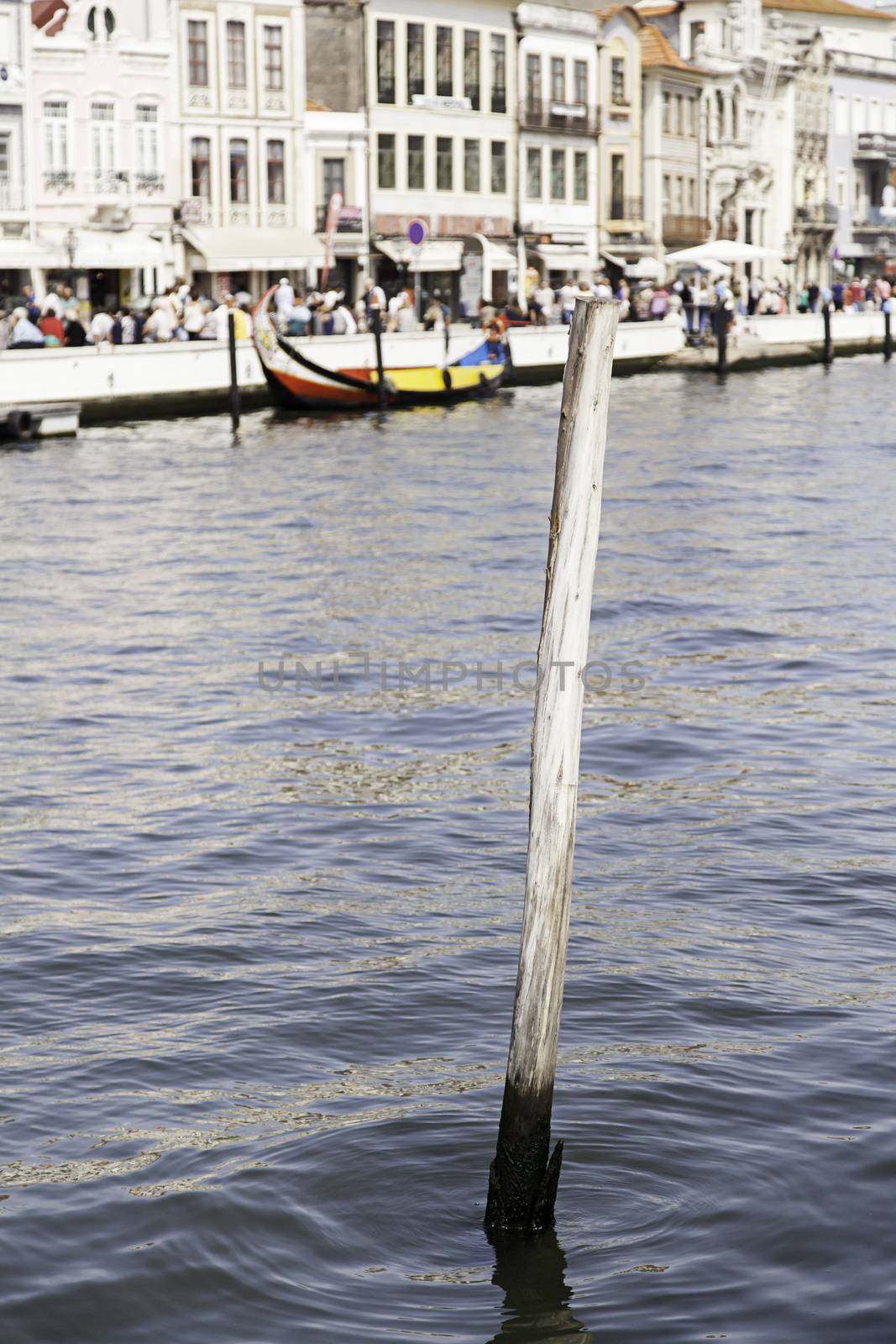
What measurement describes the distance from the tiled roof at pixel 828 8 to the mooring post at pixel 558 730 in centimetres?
8823

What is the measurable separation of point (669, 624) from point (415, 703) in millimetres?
3287

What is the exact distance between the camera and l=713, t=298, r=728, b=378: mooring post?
45906mm

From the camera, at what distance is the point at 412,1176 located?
6.00m

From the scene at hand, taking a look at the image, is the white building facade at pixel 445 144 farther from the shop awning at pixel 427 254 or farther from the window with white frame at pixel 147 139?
the window with white frame at pixel 147 139

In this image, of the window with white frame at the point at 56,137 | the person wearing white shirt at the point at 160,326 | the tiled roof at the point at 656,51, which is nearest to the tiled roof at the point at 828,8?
the tiled roof at the point at 656,51

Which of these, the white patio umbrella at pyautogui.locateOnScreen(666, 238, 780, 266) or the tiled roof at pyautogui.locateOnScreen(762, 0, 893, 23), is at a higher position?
the tiled roof at pyautogui.locateOnScreen(762, 0, 893, 23)

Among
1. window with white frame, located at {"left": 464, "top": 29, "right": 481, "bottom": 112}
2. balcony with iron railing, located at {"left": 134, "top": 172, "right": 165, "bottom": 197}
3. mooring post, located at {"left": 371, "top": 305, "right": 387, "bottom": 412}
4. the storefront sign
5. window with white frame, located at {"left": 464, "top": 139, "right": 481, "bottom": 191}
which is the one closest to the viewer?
mooring post, located at {"left": 371, "top": 305, "right": 387, "bottom": 412}

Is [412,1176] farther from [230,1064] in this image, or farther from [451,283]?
[451,283]

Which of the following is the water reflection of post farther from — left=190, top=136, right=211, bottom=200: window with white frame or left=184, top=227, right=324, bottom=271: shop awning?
left=190, top=136, right=211, bottom=200: window with white frame

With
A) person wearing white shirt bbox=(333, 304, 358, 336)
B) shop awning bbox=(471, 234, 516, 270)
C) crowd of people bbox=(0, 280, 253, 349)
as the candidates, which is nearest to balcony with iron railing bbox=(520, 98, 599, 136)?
shop awning bbox=(471, 234, 516, 270)

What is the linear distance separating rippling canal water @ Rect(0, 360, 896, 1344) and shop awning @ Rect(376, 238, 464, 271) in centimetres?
4145

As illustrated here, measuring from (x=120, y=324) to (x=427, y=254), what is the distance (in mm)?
26134

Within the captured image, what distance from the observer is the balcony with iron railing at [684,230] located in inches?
2879

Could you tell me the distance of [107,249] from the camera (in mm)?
48031
